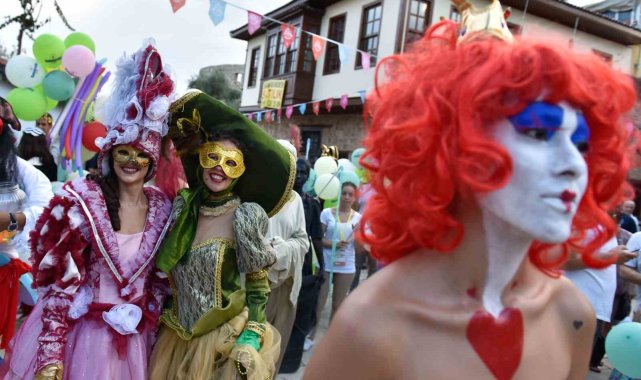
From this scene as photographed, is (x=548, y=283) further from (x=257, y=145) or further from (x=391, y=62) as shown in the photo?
(x=257, y=145)

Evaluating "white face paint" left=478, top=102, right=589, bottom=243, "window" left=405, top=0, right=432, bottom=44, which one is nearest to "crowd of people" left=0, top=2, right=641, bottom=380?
"white face paint" left=478, top=102, right=589, bottom=243

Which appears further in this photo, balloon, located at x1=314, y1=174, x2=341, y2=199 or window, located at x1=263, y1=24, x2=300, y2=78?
window, located at x1=263, y1=24, x2=300, y2=78

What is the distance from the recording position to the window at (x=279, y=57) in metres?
16.0

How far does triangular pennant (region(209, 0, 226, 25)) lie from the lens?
22.1 feet

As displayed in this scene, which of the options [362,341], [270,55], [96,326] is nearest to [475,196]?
[362,341]

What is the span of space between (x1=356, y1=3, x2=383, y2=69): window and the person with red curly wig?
40.5ft

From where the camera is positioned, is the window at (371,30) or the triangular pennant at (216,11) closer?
the triangular pennant at (216,11)

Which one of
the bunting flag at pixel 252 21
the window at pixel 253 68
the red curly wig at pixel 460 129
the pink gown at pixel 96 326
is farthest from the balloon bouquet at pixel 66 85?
the window at pixel 253 68

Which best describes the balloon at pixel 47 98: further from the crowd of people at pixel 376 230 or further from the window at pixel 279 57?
the window at pixel 279 57

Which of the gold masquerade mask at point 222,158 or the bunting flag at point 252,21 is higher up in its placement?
the bunting flag at point 252,21

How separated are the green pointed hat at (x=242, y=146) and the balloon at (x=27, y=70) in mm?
3130

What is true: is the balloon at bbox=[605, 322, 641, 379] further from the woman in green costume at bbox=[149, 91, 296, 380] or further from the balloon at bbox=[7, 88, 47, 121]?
the balloon at bbox=[7, 88, 47, 121]

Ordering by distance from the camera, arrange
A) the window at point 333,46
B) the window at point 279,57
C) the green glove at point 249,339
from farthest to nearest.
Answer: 1. the window at point 279,57
2. the window at point 333,46
3. the green glove at point 249,339

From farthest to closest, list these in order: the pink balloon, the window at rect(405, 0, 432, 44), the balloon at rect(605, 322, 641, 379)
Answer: the window at rect(405, 0, 432, 44), the pink balloon, the balloon at rect(605, 322, 641, 379)
